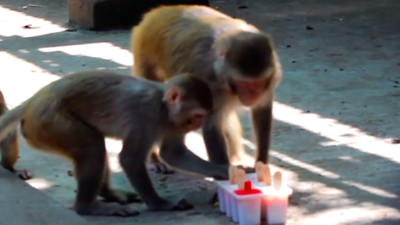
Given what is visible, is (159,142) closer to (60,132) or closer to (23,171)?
(60,132)

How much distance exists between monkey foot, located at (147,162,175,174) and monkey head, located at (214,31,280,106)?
1199mm

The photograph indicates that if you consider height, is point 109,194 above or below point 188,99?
below

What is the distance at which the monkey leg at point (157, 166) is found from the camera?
6602 mm

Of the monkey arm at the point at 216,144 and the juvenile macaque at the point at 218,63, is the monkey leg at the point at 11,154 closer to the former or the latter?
the juvenile macaque at the point at 218,63

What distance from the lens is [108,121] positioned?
5.55m

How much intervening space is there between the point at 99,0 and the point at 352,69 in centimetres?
420

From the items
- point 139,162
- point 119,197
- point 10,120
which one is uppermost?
point 10,120

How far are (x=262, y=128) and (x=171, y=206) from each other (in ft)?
3.13

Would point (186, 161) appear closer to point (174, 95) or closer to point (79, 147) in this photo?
point (174, 95)

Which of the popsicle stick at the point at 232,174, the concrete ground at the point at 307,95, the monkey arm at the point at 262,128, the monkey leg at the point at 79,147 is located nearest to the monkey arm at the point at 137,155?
the monkey leg at the point at 79,147

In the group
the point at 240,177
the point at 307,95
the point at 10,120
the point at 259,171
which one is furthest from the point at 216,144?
the point at 307,95

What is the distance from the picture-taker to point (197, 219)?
555 centimetres

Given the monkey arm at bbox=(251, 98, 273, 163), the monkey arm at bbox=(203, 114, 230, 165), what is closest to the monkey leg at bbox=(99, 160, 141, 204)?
the monkey arm at bbox=(203, 114, 230, 165)

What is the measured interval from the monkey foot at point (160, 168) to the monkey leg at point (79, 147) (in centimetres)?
108
